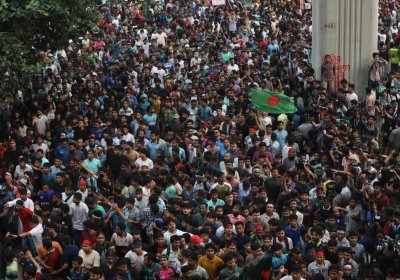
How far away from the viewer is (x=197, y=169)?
1842 cm

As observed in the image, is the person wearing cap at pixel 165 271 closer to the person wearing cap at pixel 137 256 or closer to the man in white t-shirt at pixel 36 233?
the person wearing cap at pixel 137 256

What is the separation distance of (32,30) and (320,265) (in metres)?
9.92

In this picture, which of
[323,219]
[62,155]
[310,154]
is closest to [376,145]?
[310,154]

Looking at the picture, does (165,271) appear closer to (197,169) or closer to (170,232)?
(170,232)

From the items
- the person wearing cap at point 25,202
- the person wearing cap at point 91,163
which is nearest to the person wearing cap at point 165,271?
the person wearing cap at point 25,202

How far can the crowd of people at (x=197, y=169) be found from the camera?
14359 mm

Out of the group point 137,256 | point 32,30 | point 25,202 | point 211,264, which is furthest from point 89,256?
point 32,30

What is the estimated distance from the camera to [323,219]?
1587cm

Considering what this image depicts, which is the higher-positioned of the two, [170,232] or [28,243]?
[170,232]

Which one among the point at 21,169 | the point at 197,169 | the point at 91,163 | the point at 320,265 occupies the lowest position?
the point at 197,169

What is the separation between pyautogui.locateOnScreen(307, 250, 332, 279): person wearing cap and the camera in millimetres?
13904

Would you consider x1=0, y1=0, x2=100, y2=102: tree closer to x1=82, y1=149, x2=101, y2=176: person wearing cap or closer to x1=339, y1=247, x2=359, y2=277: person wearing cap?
x1=82, y1=149, x2=101, y2=176: person wearing cap

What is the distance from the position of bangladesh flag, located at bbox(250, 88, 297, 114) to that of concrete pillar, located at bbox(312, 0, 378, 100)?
455cm

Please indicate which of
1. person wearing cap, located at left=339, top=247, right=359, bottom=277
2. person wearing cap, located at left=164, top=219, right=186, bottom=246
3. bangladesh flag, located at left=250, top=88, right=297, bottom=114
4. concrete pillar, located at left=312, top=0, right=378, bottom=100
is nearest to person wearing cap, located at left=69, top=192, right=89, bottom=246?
person wearing cap, located at left=164, top=219, right=186, bottom=246
